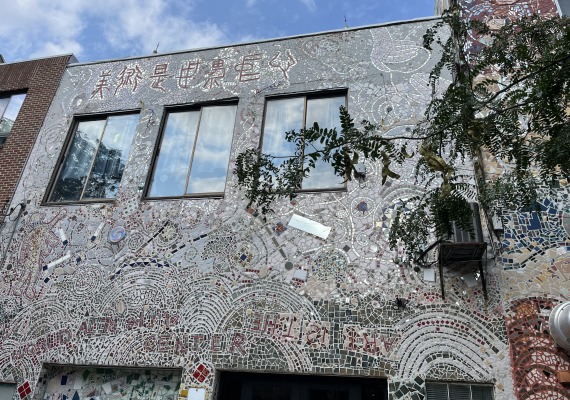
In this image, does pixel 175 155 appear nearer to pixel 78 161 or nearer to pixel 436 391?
pixel 78 161

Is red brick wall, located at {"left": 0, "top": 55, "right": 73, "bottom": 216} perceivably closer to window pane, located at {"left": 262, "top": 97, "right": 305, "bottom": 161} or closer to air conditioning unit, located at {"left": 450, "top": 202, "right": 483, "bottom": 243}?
window pane, located at {"left": 262, "top": 97, "right": 305, "bottom": 161}

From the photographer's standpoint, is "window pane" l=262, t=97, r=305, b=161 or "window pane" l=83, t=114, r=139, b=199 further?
"window pane" l=83, t=114, r=139, b=199

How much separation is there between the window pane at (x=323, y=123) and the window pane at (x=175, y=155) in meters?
2.01

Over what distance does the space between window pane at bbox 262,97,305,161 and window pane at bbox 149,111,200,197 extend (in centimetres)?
131

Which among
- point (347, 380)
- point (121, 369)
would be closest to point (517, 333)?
point (347, 380)

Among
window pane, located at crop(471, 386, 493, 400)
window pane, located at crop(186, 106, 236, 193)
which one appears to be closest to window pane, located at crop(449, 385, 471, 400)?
window pane, located at crop(471, 386, 493, 400)

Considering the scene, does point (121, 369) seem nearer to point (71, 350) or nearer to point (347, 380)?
point (71, 350)

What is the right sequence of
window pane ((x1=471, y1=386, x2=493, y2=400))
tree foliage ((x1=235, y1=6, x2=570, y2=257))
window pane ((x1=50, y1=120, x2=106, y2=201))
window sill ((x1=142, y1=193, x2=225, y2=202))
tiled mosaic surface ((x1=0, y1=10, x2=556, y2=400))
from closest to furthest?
tree foliage ((x1=235, y1=6, x2=570, y2=257)) → window pane ((x1=471, y1=386, x2=493, y2=400)) → tiled mosaic surface ((x1=0, y1=10, x2=556, y2=400)) → window sill ((x1=142, y1=193, x2=225, y2=202)) → window pane ((x1=50, y1=120, x2=106, y2=201))

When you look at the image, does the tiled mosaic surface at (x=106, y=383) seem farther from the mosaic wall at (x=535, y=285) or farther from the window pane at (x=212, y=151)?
the mosaic wall at (x=535, y=285)

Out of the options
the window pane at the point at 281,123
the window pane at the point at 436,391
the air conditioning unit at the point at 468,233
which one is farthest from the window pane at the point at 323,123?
the window pane at the point at 436,391

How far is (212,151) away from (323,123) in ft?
6.16

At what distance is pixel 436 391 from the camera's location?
5.23m

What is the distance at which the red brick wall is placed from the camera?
834 centimetres

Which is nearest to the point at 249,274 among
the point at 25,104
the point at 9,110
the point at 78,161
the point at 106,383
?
the point at 106,383
